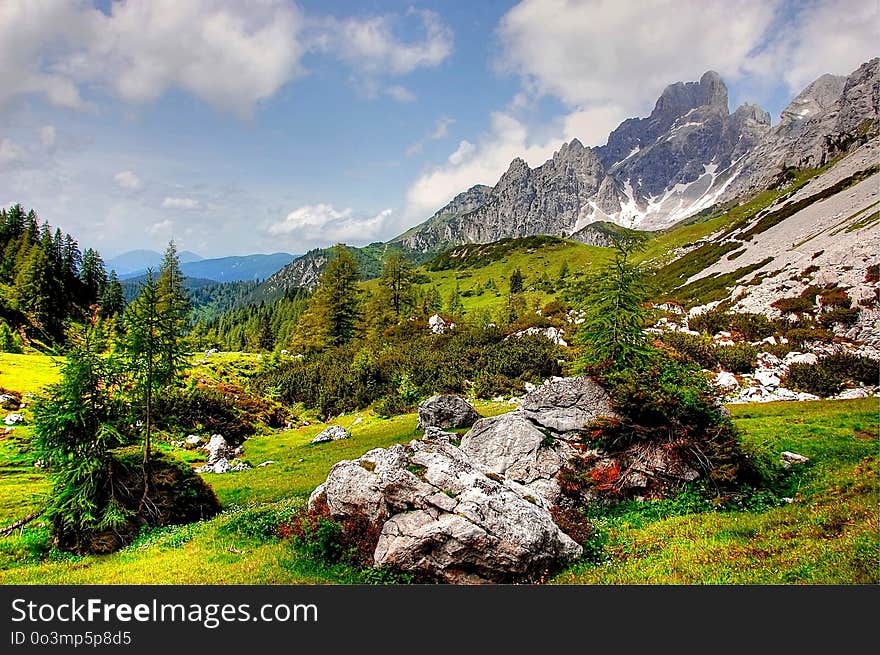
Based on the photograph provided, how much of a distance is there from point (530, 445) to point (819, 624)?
908cm

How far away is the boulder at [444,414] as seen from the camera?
2625 cm

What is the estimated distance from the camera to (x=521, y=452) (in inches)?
610

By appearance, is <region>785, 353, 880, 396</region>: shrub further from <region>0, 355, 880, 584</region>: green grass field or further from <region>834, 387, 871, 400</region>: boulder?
<region>0, 355, 880, 584</region>: green grass field

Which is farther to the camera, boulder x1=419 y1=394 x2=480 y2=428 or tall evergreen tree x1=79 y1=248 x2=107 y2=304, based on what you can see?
tall evergreen tree x1=79 y1=248 x2=107 y2=304

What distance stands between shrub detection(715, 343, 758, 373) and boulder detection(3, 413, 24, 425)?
52.2m

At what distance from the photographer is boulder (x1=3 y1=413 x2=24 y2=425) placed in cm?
2744

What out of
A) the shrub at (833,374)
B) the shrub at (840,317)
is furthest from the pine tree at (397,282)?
the shrub at (840,317)

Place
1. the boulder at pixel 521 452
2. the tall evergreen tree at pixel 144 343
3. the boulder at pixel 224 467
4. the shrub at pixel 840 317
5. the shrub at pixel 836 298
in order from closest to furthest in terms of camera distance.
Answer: the boulder at pixel 521 452 < the tall evergreen tree at pixel 144 343 < the boulder at pixel 224 467 < the shrub at pixel 840 317 < the shrub at pixel 836 298

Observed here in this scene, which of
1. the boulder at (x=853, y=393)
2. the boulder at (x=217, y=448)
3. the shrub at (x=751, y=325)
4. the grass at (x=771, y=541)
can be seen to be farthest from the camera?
the shrub at (x=751, y=325)

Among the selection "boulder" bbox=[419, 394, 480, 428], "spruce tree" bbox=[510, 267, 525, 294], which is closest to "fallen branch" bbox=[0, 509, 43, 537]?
"boulder" bbox=[419, 394, 480, 428]

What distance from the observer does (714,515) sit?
11.7 meters

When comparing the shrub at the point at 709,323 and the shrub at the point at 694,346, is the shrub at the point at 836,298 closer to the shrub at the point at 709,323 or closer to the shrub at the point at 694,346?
the shrub at the point at 709,323

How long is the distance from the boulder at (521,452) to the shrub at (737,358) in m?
28.3

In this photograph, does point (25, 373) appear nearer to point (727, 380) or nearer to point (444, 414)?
point (444, 414)
